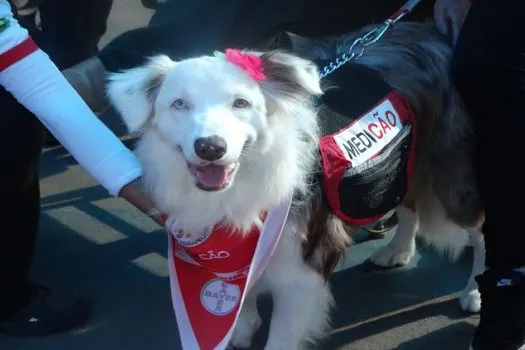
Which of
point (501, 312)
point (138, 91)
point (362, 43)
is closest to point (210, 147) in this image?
point (138, 91)

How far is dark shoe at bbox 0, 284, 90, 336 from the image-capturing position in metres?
3.09

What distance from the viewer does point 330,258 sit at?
2.86 meters

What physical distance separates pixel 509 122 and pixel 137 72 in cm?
121

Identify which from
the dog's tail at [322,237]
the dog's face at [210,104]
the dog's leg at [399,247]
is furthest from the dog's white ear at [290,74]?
the dog's leg at [399,247]

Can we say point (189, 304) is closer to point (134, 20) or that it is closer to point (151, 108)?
point (151, 108)

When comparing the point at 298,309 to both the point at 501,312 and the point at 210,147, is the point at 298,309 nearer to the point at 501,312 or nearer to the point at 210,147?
the point at 501,312

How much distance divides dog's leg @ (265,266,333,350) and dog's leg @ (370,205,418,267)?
2.28 ft

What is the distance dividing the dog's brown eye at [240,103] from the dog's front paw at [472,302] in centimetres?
146

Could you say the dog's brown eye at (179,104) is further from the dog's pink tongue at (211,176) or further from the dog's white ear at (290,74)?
the dog's white ear at (290,74)

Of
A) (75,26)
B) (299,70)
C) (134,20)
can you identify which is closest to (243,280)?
(299,70)

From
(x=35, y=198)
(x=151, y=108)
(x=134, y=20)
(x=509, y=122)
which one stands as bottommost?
(x=134, y=20)

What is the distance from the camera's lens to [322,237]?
2795 millimetres

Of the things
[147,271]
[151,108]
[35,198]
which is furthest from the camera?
[147,271]

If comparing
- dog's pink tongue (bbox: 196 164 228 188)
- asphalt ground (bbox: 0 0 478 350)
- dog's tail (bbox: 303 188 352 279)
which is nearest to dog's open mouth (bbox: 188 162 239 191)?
dog's pink tongue (bbox: 196 164 228 188)
